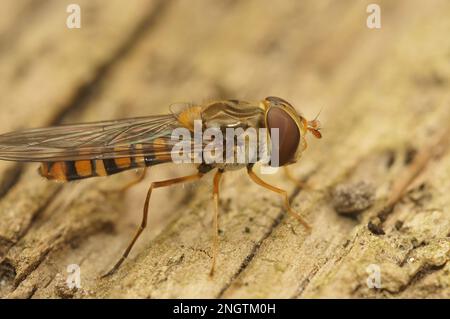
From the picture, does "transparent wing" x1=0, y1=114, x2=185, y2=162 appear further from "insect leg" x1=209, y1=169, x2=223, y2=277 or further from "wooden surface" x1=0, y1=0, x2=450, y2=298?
"wooden surface" x1=0, y1=0, x2=450, y2=298

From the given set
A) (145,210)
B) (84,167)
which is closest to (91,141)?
(84,167)

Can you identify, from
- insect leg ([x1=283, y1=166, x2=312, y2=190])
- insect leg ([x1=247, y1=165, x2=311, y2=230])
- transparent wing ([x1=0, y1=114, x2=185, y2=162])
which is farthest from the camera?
insect leg ([x1=283, y1=166, x2=312, y2=190])

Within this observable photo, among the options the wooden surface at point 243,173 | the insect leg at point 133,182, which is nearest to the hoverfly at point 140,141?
the wooden surface at point 243,173

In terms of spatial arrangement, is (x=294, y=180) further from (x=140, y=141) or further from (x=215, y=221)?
(x=140, y=141)

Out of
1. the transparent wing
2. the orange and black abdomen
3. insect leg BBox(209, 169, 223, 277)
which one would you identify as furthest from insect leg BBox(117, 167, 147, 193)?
insect leg BBox(209, 169, 223, 277)

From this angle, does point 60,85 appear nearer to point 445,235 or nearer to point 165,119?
point 165,119

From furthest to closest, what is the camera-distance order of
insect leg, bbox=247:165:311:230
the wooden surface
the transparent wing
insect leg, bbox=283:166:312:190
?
1. insect leg, bbox=283:166:312:190
2. insect leg, bbox=247:165:311:230
3. the transparent wing
4. the wooden surface

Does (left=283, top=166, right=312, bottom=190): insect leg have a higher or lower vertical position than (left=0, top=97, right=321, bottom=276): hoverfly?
lower
